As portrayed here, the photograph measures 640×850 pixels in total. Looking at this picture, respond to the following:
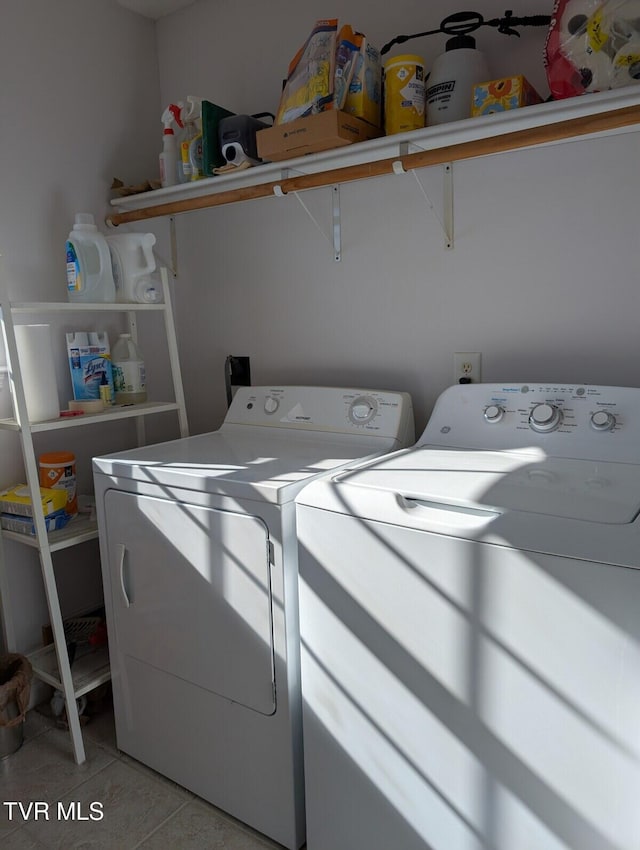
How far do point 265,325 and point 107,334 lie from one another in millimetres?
566

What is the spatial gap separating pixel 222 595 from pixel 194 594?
106 mm

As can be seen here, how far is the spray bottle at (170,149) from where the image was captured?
2.15 meters

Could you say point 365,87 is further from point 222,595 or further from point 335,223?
point 222,595

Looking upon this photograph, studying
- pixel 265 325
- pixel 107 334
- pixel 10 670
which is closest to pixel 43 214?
pixel 107 334

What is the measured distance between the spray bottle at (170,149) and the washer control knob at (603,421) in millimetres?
1544

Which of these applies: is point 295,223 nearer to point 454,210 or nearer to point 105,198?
point 454,210

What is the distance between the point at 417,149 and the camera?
168 centimetres

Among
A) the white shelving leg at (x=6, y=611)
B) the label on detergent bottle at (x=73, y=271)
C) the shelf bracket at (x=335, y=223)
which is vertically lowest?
the white shelving leg at (x=6, y=611)

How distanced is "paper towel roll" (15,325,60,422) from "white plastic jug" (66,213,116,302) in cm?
17

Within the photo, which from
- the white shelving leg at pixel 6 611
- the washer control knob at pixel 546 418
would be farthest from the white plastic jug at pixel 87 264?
the washer control knob at pixel 546 418

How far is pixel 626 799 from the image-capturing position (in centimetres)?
104

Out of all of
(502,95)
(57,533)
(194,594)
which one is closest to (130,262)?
(57,533)

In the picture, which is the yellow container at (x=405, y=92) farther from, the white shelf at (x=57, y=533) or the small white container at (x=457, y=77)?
the white shelf at (x=57, y=533)

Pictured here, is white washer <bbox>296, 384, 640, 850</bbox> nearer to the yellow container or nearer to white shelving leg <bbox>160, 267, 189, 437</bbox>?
the yellow container
